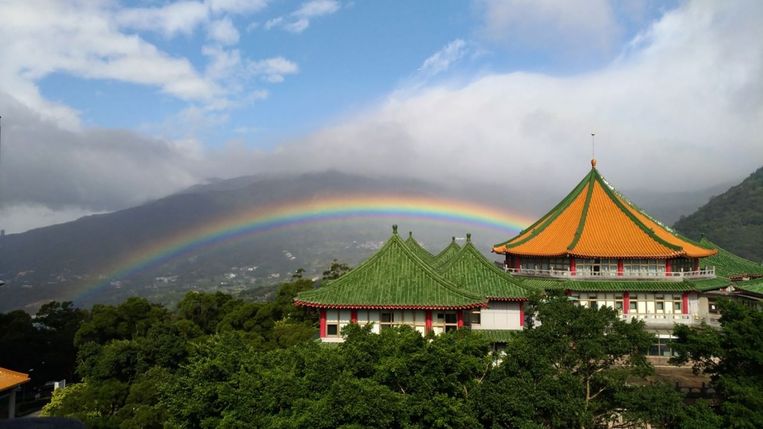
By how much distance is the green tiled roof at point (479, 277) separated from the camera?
962 inches

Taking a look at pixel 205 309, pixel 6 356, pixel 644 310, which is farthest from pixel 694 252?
pixel 6 356

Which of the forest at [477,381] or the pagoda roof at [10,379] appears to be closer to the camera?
the forest at [477,381]

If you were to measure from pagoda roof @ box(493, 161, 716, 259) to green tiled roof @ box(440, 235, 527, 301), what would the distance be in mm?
8305

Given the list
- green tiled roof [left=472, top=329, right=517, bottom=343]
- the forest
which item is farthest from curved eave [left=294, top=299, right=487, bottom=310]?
the forest

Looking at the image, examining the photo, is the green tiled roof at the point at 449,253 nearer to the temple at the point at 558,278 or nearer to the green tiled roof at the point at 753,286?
the temple at the point at 558,278

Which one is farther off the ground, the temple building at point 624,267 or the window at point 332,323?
the temple building at point 624,267

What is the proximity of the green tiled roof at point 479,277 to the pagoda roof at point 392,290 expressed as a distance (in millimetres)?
3285

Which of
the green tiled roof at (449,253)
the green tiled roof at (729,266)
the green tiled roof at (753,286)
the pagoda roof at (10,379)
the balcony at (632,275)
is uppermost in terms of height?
the green tiled roof at (449,253)

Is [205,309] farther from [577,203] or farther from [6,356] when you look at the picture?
[577,203]

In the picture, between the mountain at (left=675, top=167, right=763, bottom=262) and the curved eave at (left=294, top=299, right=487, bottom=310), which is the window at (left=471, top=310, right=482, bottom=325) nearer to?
the curved eave at (left=294, top=299, right=487, bottom=310)

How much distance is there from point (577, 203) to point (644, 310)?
9751 millimetres

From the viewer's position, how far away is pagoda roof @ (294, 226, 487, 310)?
21.2 metres

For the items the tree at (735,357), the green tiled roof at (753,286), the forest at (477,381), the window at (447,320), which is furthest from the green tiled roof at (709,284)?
the window at (447,320)

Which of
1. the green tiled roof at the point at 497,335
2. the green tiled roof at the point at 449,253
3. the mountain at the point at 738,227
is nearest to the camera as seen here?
the green tiled roof at the point at 497,335
